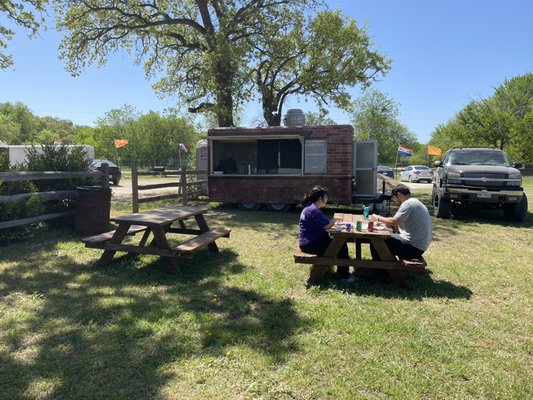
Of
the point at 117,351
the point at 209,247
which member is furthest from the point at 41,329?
the point at 209,247

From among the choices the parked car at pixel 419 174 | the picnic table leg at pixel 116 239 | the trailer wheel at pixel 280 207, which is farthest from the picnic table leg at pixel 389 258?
the parked car at pixel 419 174

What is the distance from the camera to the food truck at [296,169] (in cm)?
1133

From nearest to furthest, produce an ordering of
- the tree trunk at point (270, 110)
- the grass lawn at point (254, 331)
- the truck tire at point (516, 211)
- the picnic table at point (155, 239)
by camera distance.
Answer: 1. the grass lawn at point (254, 331)
2. the picnic table at point (155, 239)
3. the truck tire at point (516, 211)
4. the tree trunk at point (270, 110)

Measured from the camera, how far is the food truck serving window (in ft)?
42.1

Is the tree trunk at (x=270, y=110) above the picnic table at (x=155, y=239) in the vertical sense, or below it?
above

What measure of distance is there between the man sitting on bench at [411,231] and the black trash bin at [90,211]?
556 cm

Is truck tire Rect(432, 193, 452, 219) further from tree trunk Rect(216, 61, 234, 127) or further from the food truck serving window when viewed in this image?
tree trunk Rect(216, 61, 234, 127)

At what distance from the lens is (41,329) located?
12.1ft

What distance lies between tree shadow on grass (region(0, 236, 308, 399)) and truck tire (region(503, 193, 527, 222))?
843 cm

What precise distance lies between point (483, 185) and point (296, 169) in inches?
209

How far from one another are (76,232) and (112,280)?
3276mm

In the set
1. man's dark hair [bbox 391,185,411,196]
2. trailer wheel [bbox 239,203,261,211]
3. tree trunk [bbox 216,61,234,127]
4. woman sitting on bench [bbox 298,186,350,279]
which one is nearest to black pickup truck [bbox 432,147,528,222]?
trailer wheel [bbox 239,203,261,211]

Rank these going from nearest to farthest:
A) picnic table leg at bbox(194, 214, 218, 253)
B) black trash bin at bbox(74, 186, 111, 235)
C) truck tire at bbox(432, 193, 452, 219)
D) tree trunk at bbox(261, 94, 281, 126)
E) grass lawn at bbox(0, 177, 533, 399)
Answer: grass lawn at bbox(0, 177, 533, 399) < picnic table leg at bbox(194, 214, 218, 253) < black trash bin at bbox(74, 186, 111, 235) < truck tire at bbox(432, 193, 452, 219) < tree trunk at bbox(261, 94, 281, 126)

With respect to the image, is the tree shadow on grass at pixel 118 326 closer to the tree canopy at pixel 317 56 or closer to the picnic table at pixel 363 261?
the picnic table at pixel 363 261
